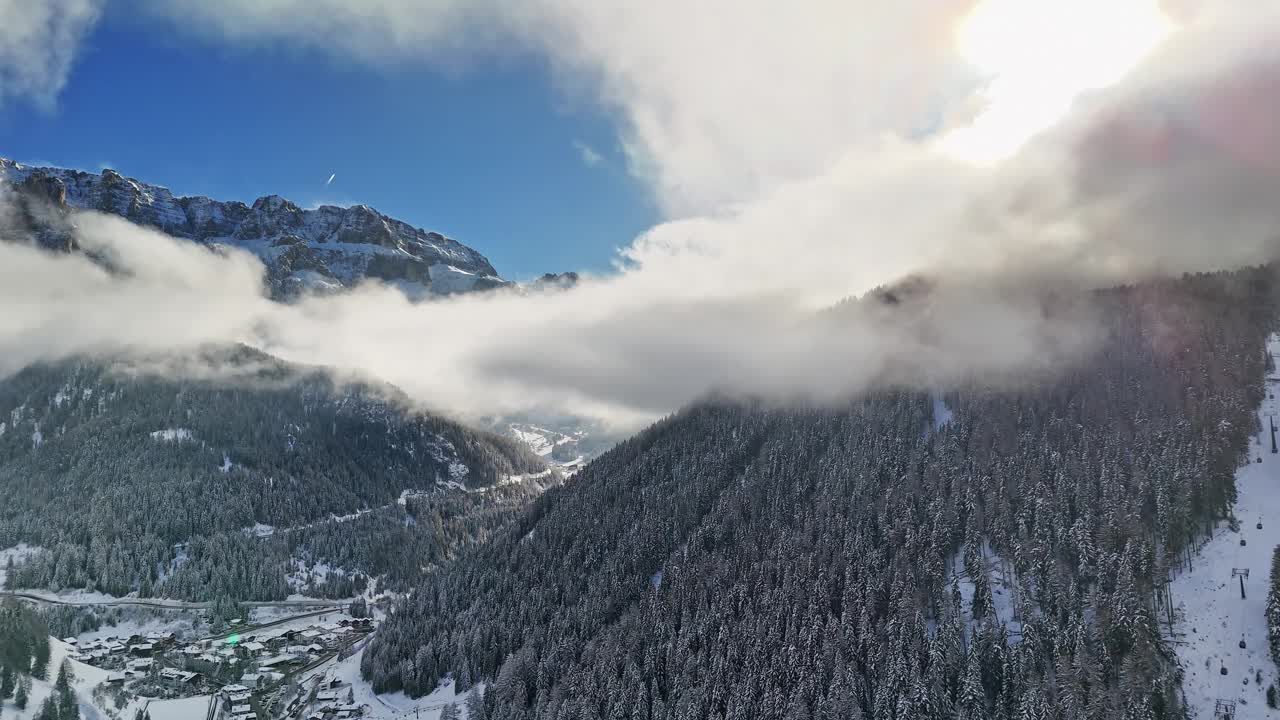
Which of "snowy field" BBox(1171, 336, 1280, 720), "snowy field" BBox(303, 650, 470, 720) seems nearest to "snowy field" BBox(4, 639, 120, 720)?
"snowy field" BBox(303, 650, 470, 720)

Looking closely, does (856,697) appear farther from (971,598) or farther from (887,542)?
(887,542)

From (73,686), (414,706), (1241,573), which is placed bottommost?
(414,706)

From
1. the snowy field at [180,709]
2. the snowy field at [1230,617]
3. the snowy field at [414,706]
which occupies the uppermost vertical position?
the snowy field at [1230,617]

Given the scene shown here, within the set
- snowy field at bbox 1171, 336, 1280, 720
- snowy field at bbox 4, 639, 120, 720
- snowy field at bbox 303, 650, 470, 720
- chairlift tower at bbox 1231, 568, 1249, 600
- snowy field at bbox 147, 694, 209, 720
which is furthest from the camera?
snowy field at bbox 303, 650, 470, 720

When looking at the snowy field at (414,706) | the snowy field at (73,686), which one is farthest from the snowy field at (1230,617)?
the snowy field at (73,686)

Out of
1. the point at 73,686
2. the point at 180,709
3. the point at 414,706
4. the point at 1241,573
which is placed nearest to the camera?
the point at 1241,573

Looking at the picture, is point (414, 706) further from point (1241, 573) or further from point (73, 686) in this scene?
point (1241, 573)

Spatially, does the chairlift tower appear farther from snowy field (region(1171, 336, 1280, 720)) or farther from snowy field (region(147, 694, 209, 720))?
snowy field (region(147, 694, 209, 720))

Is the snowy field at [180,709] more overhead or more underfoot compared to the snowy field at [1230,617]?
more underfoot

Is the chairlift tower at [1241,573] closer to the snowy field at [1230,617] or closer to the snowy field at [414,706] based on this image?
the snowy field at [1230,617]

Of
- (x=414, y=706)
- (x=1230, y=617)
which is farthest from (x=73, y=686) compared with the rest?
(x=1230, y=617)
